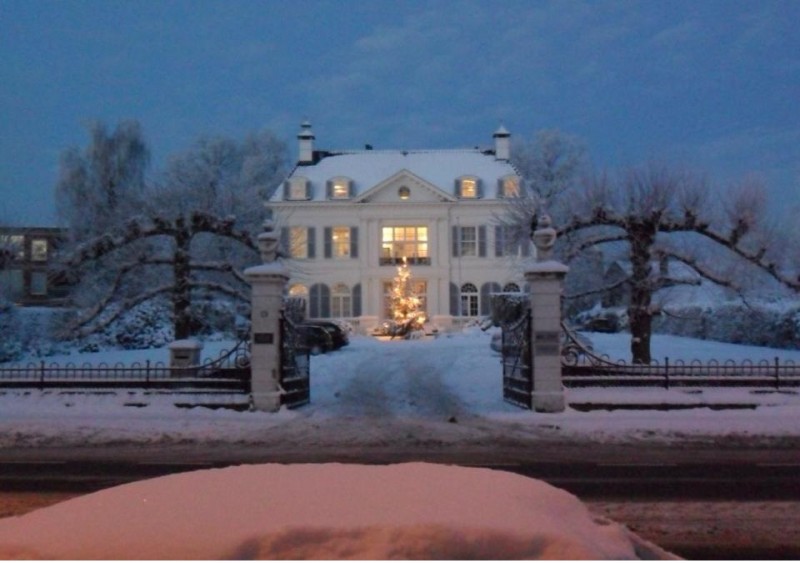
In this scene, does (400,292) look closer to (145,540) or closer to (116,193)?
(116,193)

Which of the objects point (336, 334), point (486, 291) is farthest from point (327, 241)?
point (336, 334)

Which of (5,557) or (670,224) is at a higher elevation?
(670,224)

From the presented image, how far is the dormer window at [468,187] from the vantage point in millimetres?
54156

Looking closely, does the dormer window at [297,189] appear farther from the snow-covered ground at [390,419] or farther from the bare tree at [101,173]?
the snow-covered ground at [390,419]

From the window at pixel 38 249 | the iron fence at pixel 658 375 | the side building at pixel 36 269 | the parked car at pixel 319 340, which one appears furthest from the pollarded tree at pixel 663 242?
the window at pixel 38 249

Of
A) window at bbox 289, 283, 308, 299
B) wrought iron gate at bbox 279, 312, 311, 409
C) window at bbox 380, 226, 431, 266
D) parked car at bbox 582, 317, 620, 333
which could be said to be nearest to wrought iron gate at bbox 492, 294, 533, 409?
wrought iron gate at bbox 279, 312, 311, 409

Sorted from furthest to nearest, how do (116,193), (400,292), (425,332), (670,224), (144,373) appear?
(116,193)
(400,292)
(425,332)
(670,224)
(144,373)

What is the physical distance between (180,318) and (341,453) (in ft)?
33.0

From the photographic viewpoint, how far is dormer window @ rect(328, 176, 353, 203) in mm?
54688

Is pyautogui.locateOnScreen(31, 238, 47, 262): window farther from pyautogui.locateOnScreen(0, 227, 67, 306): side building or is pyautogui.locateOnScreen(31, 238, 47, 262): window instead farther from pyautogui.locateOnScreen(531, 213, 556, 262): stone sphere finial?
pyautogui.locateOnScreen(531, 213, 556, 262): stone sphere finial

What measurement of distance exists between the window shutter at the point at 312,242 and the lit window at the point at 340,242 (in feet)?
3.79

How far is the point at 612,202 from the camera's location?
78.9 feet

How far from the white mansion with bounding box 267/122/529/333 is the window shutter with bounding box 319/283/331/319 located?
0.21 feet

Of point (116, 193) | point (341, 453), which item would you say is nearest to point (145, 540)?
point (341, 453)
